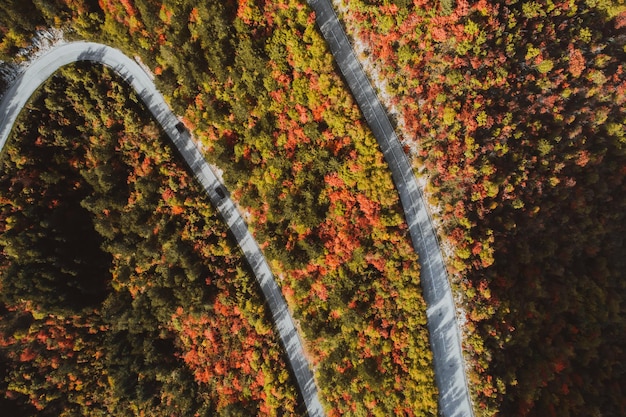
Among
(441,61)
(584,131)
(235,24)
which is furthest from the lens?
(584,131)

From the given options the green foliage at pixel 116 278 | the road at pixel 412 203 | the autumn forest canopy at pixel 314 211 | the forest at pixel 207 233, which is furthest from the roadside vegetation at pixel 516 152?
the green foliage at pixel 116 278

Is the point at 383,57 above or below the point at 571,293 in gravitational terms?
above

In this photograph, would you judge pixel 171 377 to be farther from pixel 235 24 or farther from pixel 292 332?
pixel 235 24

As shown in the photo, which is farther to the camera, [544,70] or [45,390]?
[45,390]

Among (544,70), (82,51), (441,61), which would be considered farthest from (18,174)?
→ (544,70)

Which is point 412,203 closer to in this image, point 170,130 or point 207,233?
point 207,233

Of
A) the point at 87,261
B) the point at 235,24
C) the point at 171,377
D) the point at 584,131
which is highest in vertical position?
the point at 235,24

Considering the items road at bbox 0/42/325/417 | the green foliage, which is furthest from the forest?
road at bbox 0/42/325/417
